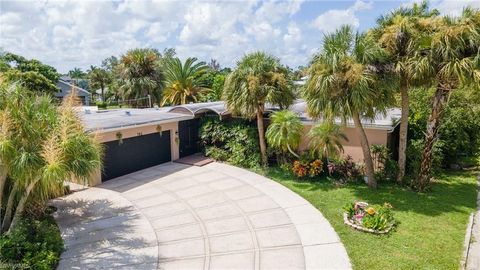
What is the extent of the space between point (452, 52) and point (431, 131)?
3.11 meters

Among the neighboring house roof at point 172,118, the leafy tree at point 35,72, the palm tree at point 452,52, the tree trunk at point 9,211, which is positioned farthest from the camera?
the leafy tree at point 35,72

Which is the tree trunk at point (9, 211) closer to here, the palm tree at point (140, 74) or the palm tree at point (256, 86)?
the palm tree at point (256, 86)

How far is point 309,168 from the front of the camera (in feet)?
51.5

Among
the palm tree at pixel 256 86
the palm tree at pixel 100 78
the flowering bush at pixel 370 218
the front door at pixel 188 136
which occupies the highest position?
the palm tree at pixel 100 78

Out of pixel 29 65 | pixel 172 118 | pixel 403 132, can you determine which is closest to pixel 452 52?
pixel 403 132

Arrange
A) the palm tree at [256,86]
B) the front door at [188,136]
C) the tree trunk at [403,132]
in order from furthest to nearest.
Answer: the front door at [188,136]
the palm tree at [256,86]
the tree trunk at [403,132]

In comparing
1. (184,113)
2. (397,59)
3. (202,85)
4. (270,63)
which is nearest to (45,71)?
(202,85)

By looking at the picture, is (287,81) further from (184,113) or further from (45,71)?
(45,71)

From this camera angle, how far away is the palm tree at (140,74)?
33156 mm

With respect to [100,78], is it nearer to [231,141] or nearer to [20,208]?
[231,141]

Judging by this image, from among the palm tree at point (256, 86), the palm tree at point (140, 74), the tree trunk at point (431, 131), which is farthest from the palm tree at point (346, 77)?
the palm tree at point (140, 74)

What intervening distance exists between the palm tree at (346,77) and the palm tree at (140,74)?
24.1 m

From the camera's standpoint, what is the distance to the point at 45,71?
41312 mm

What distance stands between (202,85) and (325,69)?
79.7 feet
